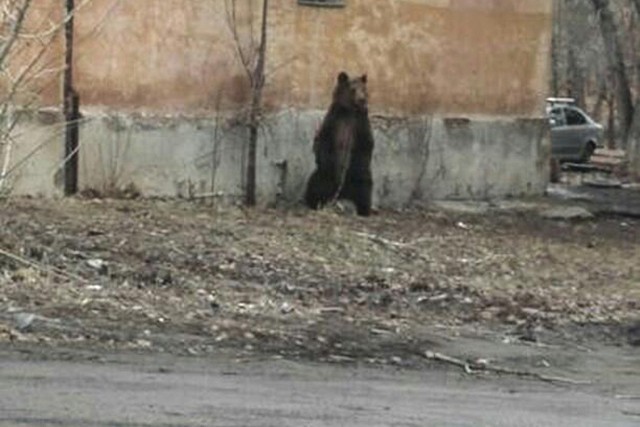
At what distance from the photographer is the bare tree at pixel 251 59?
2228 cm

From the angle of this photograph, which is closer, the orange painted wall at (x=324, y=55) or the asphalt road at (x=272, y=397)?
the asphalt road at (x=272, y=397)

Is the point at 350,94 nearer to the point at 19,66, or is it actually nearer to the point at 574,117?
the point at 19,66

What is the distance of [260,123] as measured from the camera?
22484 millimetres

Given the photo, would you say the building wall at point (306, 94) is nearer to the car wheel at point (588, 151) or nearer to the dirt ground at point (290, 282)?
the dirt ground at point (290, 282)

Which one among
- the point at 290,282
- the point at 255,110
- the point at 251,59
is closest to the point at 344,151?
the point at 255,110

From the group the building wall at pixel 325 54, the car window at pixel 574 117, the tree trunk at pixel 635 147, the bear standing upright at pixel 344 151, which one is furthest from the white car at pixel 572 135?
the bear standing upright at pixel 344 151

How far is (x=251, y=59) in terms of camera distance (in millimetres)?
22375

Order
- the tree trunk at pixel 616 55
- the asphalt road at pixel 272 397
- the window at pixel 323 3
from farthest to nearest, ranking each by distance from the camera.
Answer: the tree trunk at pixel 616 55 < the window at pixel 323 3 < the asphalt road at pixel 272 397

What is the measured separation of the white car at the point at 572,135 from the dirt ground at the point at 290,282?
23736 mm

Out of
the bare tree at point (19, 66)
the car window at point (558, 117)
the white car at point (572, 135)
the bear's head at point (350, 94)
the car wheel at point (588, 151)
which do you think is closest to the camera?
the bare tree at point (19, 66)

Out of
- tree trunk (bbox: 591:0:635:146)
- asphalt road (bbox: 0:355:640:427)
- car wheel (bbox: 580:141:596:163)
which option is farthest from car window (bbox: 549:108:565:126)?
asphalt road (bbox: 0:355:640:427)

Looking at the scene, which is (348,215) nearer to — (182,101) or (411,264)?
(182,101)

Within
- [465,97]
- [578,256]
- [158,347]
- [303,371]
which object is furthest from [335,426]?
[465,97]

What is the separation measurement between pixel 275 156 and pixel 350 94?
1618 millimetres
